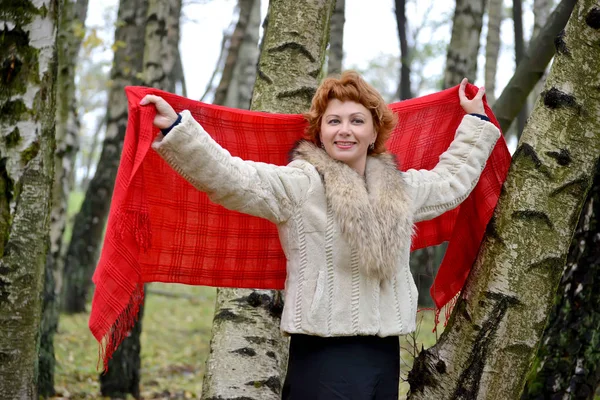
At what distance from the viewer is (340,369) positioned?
3.08 m

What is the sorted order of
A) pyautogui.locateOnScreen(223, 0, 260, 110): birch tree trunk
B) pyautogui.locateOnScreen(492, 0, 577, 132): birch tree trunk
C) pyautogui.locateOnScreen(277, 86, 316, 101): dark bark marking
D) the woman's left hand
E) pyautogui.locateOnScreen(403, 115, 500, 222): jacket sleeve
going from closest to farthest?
pyautogui.locateOnScreen(403, 115, 500, 222): jacket sleeve → the woman's left hand → pyautogui.locateOnScreen(277, 86, 316, 101): dark bark marking → pyautogui.locateOnScreen(492, 0, 577, 132): birch tree trunk → pyautogui.locateOnScreen(223, 0, 260, 110): birch tree trunk

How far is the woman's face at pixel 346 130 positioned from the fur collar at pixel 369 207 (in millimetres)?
57

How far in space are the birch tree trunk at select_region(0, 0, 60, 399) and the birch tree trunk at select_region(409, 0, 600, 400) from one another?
6.97 ft

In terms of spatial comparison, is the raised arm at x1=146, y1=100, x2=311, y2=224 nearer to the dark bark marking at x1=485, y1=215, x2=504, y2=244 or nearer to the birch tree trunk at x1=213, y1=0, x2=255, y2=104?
the dark bark marking at x1=485, y1=215, x2=504, y2=244

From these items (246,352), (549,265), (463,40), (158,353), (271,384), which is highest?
(463,40)

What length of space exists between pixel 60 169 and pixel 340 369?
17.0ft

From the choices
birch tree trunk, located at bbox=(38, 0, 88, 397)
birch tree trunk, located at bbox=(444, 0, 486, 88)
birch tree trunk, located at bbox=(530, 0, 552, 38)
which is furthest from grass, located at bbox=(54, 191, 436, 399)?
birch tree trunk, located at bbox=(530, 0, 552, 38)

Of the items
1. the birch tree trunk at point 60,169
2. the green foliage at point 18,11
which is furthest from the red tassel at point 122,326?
the birch tree trunk at point 60,169

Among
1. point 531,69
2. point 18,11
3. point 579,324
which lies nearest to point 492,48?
point 531,69

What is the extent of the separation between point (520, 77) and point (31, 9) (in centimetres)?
454

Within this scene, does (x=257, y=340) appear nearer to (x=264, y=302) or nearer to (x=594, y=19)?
(x=264, y=302)

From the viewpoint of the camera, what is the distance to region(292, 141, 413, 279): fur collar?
3072mm


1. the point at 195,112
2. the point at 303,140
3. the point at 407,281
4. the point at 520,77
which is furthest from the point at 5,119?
the point at 520,77

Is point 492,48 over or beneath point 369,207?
over
